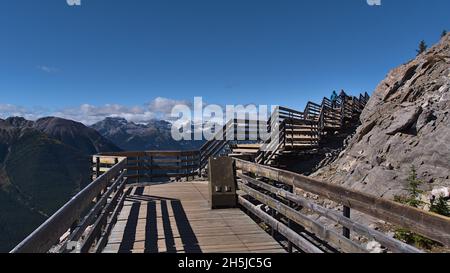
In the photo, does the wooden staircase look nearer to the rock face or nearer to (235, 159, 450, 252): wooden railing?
the rock face

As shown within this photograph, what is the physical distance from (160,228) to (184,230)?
1.71ft

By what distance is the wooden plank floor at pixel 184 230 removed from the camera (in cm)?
613

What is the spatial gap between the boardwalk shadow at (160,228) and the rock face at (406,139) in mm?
6252

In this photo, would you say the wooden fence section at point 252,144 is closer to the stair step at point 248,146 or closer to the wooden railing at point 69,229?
the stair step at point 248,146

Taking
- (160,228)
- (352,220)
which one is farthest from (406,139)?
(352,220)

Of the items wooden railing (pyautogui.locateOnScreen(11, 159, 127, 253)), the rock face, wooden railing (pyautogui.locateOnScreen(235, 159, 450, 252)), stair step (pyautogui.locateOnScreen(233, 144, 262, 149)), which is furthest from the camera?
stair step (pyautogui.locateOnScreen(233, 144, 262, 149))

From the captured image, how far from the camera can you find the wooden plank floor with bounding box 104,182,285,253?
20.1 ft

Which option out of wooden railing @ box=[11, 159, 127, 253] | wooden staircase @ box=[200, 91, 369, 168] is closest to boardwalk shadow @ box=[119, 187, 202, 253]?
wooden railing @ box=[11, 159, 127, 253]

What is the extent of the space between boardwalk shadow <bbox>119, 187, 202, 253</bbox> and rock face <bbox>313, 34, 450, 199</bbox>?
625 centimetres

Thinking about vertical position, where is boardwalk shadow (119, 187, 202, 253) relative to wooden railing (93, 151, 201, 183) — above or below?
below

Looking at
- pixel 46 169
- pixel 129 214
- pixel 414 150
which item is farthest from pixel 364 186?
pixel 46 169

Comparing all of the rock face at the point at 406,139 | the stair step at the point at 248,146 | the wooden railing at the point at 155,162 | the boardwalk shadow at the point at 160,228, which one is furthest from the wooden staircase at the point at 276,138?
the boardwalk shadow at the point at 160,228

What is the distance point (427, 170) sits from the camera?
1138 centimetres
